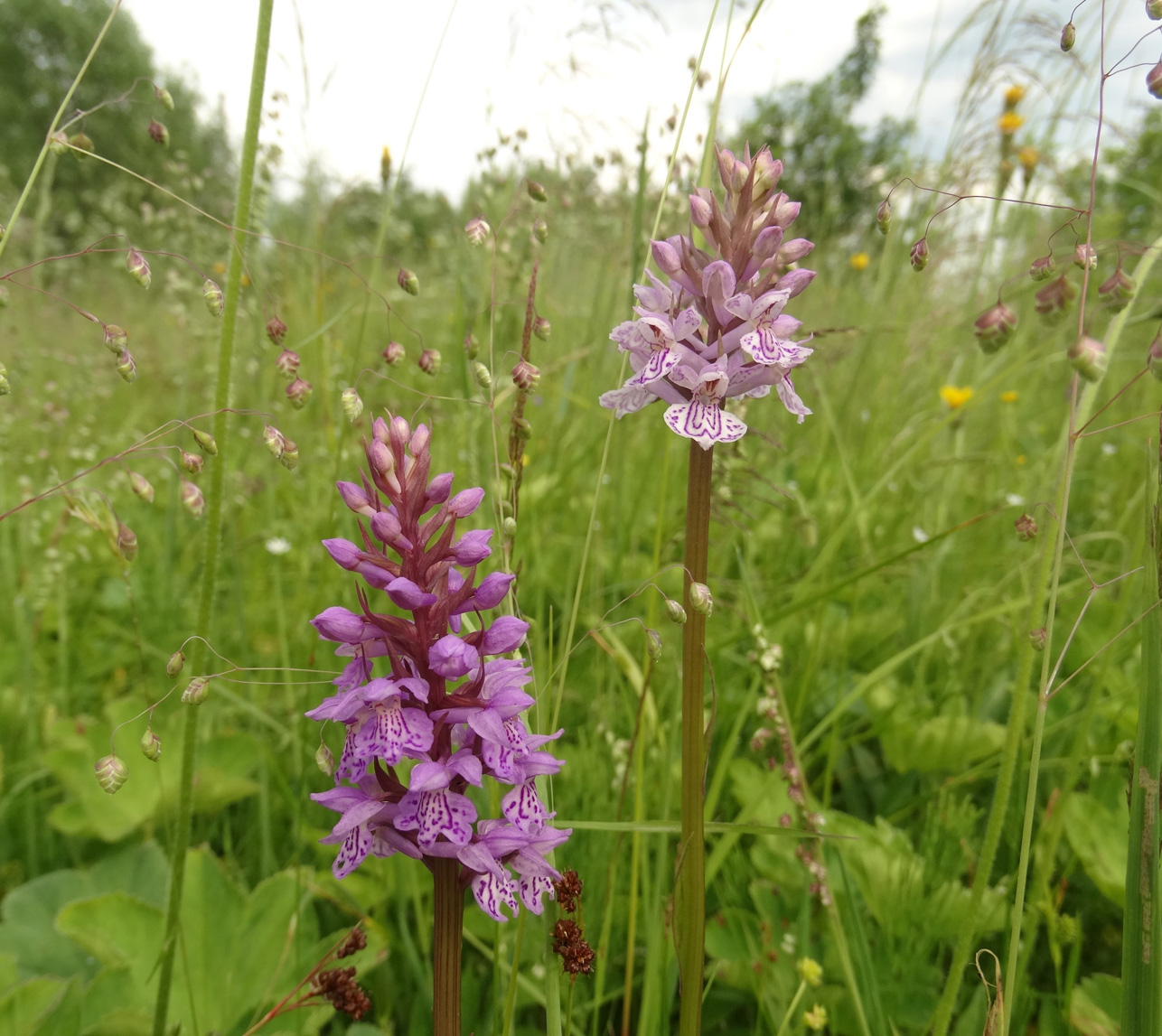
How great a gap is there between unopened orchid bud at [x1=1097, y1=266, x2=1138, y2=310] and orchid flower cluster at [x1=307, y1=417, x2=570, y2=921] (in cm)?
89

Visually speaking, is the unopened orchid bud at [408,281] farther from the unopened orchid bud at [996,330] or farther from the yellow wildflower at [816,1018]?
the yellow wildflower at [816,1018]

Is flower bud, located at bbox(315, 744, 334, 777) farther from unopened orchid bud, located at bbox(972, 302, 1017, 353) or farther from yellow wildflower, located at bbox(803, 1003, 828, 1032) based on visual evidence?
unopened orchid bud, located at bbox(972, 302, 1017, 353)

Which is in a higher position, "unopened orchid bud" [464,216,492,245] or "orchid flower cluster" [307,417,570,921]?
"unopened orchid bud" [464,216,492,245]

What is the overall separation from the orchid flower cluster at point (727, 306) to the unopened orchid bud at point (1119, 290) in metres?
0.42

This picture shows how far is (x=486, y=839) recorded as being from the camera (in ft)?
3.16

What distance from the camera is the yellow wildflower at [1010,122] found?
10.6 ft

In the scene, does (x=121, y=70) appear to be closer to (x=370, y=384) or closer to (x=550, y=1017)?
(x=370, y=384)

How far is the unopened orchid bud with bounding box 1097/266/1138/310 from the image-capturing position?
3.48ft

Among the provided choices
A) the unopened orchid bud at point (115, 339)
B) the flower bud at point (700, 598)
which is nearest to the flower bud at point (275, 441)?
the unopened orchid bud at point (115, 339)

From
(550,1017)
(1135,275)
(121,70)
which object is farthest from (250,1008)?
(121,70)

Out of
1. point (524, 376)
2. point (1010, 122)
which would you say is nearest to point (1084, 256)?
point (524, 376)

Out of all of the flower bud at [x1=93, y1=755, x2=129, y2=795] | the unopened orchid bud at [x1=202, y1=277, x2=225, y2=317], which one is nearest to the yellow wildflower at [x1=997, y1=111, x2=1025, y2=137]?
the unopened orchid bud at [x1=202, y1=277, x2=225, y2=317]

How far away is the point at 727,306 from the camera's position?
101 centimetres

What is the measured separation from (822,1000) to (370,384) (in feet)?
13.5
